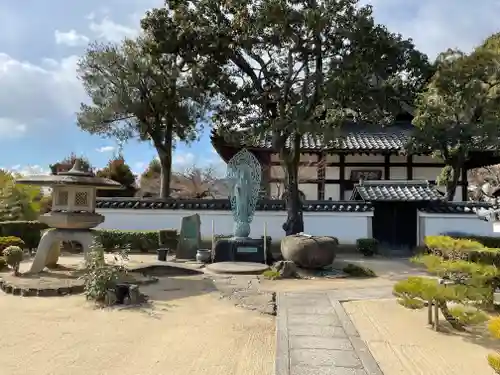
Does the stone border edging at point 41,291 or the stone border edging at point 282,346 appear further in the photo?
the stone border edging at point 41,291

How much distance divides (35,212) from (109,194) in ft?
19.5

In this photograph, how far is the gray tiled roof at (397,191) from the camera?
1683cm

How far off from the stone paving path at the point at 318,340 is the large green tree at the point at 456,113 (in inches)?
354

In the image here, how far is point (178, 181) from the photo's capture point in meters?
31.5

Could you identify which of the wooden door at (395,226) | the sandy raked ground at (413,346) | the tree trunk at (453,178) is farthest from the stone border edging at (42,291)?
the tree trunk at (453,178)

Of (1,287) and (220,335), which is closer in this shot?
(220,335)

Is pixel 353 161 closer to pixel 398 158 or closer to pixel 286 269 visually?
pixel 398 158

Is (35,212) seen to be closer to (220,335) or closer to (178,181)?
(178,181)

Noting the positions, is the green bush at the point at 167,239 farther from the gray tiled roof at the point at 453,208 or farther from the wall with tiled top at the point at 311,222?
the gray tiled roof at the point at 453,208

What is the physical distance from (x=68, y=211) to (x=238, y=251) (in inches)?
195

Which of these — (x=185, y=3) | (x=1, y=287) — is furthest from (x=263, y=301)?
(x=185, y=3)

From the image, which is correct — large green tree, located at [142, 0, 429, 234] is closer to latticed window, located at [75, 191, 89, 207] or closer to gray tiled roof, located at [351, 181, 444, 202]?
gray tiled roof, located at [351, 181, 444, 202]

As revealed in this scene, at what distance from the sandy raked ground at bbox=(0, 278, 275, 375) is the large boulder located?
3.81 meters

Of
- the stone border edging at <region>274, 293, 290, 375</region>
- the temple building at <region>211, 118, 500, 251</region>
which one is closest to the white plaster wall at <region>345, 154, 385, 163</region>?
the temple building at <region>211, 118, 500, 251</region>
